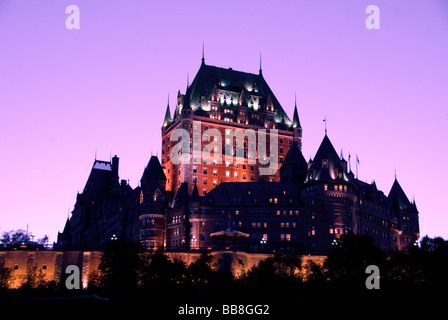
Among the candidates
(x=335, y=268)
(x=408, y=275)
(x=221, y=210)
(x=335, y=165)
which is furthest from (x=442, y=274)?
(x=221, y=210)

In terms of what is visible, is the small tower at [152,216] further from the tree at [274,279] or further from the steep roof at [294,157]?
the steep roof at [294,157]

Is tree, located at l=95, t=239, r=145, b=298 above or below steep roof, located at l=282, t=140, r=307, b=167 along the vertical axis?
below

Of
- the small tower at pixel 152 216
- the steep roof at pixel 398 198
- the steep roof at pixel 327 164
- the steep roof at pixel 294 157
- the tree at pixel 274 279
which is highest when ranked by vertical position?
the steep roof at pixel 294 157

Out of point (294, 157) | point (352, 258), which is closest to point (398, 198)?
point (294, 157)

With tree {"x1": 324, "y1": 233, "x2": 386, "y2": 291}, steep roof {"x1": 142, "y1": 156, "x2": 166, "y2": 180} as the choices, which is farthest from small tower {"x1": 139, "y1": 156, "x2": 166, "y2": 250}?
tree {"x1": 324, "y1": 233, "x2": 386, "y2": 291}

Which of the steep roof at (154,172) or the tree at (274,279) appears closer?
the tree at (274,279)

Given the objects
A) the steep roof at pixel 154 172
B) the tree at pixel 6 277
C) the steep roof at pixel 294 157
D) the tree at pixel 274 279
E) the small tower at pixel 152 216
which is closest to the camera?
the tree at pixel 274 279

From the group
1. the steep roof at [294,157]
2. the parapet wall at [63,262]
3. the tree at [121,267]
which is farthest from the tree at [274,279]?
the steep roof at [294,157]

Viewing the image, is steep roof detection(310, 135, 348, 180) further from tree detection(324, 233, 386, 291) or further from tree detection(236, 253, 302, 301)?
tree detection(324, 233, 386, 291)

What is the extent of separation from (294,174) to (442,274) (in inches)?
2681

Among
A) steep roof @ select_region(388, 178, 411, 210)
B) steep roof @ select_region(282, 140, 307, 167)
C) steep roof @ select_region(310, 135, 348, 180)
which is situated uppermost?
steep roof @ select_region(282, 140, 307, 167)
